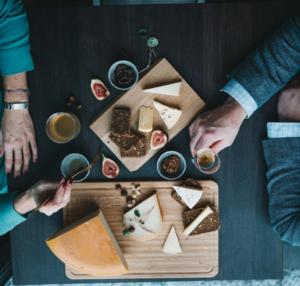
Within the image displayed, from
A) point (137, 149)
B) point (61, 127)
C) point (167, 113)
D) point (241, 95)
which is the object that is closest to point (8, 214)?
point (61, 127)

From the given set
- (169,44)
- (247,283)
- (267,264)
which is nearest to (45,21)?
(169,44)

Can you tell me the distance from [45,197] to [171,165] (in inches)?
12.8

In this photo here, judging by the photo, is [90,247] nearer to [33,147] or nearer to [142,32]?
[33,147]

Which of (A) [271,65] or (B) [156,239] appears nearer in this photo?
(A) [271,65]

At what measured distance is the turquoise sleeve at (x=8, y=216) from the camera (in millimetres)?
1023

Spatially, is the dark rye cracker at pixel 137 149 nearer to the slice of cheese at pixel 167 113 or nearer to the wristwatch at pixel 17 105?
the slice of cheese at pixel 167 113

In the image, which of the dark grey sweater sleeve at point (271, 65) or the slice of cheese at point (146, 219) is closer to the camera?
the dark grey sweater sleeve at point (271, 65)

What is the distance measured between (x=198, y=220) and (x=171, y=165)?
6.1 inches

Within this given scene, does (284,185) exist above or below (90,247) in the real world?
above

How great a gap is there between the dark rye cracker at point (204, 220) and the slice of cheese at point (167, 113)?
0.23m

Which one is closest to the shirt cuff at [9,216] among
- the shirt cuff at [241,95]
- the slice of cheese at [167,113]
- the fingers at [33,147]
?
the fingers at [33,147]

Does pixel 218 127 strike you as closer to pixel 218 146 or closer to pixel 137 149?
pixel 218 146

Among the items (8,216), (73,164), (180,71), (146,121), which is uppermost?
(180,71)

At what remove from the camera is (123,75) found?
101cm
